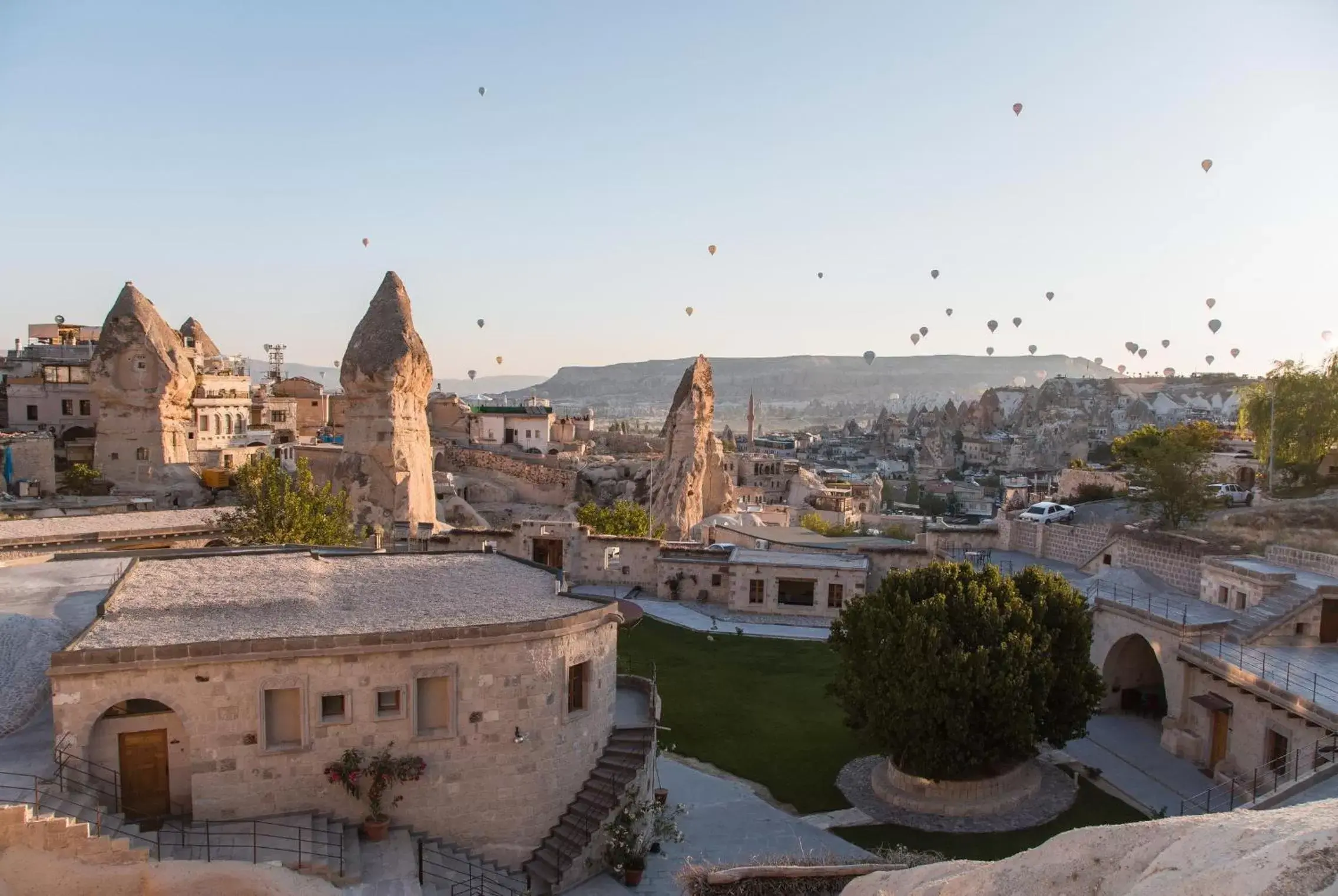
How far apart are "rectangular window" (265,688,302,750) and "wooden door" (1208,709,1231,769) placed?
22704 millimetres

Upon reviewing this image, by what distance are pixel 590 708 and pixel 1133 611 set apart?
57.6 feet

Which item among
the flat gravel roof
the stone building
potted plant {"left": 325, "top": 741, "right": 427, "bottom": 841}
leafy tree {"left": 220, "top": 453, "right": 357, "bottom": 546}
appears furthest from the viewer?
leafy tree {"left": 220, "top": 453, "right": 357, "bottom": 546}

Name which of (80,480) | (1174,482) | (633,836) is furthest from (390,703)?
(80,480)

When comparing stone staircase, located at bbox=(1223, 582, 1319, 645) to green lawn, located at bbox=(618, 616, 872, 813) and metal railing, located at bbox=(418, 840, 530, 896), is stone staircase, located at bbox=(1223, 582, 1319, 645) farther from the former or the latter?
metal railing, located at bbox=(418, 840, 530, 896)

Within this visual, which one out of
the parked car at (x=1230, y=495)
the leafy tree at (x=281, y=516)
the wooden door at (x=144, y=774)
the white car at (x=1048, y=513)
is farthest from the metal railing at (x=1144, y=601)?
the leafy tree at (x=281, y=516)

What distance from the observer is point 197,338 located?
243ft

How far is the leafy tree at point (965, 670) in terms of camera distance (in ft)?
65.3

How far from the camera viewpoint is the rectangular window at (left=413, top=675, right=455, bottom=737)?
17.0 m

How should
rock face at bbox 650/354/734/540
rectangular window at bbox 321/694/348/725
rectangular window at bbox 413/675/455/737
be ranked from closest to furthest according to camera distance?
rectangular window at bbox 321/694/348/725, rectangular window at bbox 413/675/455/737, rock face at bbox 650/354/734/540

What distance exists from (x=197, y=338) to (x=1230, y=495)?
259 ft

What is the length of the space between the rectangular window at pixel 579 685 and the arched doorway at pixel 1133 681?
17.7m

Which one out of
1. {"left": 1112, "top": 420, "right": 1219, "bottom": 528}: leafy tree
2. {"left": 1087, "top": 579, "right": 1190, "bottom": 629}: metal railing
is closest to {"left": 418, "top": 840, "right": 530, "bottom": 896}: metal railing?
{"left": 1087, "top": 579, "right": 1190, "bottom": 629}: metal railing

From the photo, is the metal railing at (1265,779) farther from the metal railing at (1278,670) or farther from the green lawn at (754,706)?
the green lawn at (754,706)

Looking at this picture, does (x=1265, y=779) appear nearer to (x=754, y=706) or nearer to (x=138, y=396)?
(x=754, y=706)
